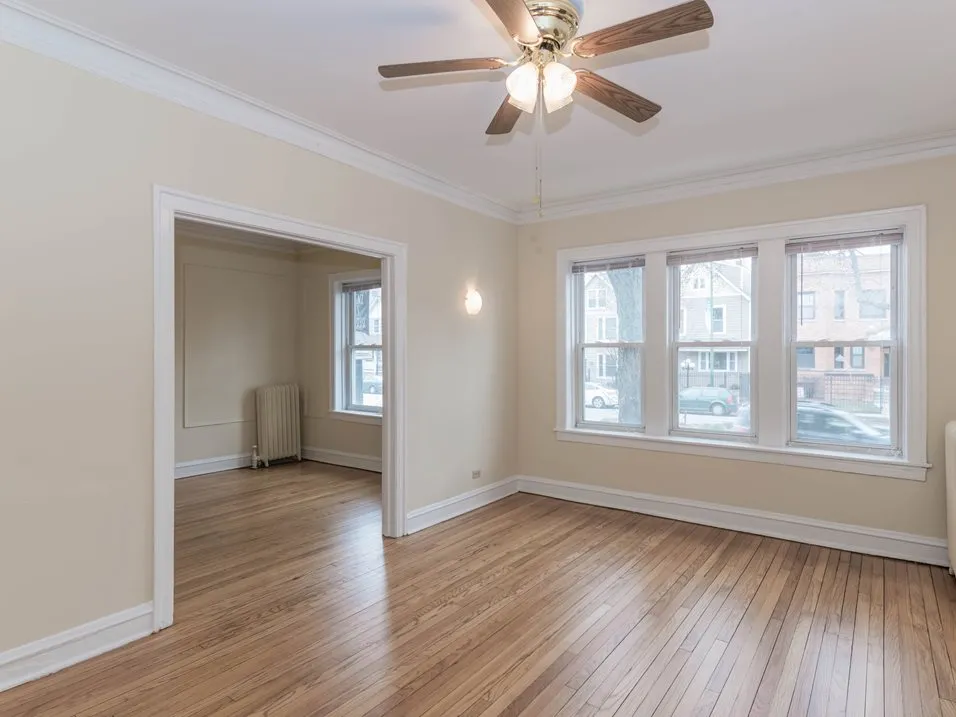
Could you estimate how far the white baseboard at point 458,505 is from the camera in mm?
4336

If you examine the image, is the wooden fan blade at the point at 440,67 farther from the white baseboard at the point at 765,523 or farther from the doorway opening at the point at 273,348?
the white baseboard at the point at 765,523

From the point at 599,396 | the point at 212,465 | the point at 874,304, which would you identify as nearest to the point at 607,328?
the point at 599,396

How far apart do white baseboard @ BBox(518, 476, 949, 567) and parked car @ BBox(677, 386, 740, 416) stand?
752 mm

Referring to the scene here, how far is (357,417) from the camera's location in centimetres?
659

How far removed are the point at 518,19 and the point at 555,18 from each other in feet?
0.64

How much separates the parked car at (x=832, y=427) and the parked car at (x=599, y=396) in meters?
1.50

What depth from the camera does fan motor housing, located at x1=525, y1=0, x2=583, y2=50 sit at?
6.24 feet

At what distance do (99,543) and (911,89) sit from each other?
4.71m

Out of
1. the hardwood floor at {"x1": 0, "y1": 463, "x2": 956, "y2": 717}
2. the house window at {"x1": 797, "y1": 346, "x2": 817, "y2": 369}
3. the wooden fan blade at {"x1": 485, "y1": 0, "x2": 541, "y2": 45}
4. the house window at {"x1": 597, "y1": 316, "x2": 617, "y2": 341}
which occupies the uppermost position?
the wooden fan blade at {"x1": 485, "y1": 0, "x2": 541, "y2": 45}

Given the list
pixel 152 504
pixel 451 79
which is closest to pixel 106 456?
pixel 152 504

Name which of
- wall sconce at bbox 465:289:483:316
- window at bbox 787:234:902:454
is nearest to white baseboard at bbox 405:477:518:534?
wall sconce at bbox 465:289:483:316

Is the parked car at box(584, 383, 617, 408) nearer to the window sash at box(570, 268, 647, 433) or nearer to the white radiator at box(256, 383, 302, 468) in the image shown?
the window sash at box(570, 268, 647, 433)

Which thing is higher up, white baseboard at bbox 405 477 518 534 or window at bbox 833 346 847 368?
window at bbox 833 346 847 368

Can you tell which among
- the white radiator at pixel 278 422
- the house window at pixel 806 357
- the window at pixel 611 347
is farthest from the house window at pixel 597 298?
the white radiator at pixel 278 422
